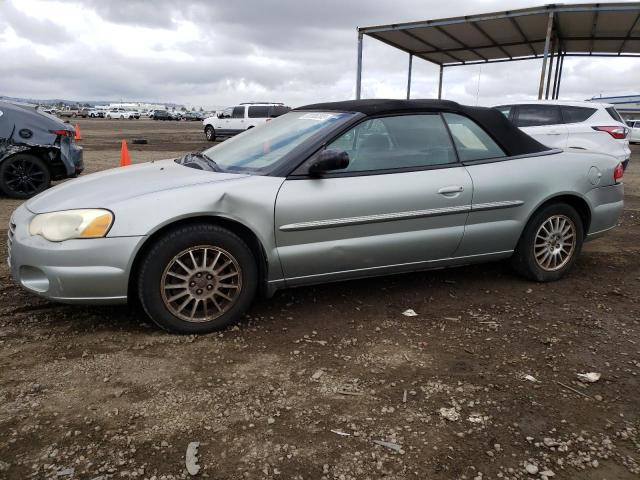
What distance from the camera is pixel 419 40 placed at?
52.5 feet

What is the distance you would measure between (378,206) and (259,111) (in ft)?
68.4

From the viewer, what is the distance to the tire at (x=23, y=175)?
→ 7.59 meters

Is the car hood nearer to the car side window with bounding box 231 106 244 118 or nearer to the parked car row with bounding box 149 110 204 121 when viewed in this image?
the car side window with bounding box 231 106 244 118

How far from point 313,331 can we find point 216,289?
2.24ft

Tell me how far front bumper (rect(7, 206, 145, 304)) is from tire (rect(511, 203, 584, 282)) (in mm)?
2955

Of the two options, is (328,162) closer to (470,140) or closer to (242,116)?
(470,140)

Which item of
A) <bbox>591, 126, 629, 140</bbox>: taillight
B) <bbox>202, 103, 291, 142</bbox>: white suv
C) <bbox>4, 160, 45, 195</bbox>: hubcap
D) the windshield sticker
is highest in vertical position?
<bbox>202, 103, 291, 142</bbox>: white suv

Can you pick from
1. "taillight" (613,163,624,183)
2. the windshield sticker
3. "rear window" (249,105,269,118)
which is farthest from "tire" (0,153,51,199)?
"rear window" (249,105,269,118)

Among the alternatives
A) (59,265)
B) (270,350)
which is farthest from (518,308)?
(59,265)

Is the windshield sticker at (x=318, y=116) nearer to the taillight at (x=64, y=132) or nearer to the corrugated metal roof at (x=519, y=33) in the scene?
the taillight at (x=64, y=132)

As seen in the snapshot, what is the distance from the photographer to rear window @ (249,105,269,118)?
23188 mm

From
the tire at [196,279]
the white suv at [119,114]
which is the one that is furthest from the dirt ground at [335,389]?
the white suv at [119,114]

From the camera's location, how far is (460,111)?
399 cm

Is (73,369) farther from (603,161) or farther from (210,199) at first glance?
(603,161)
